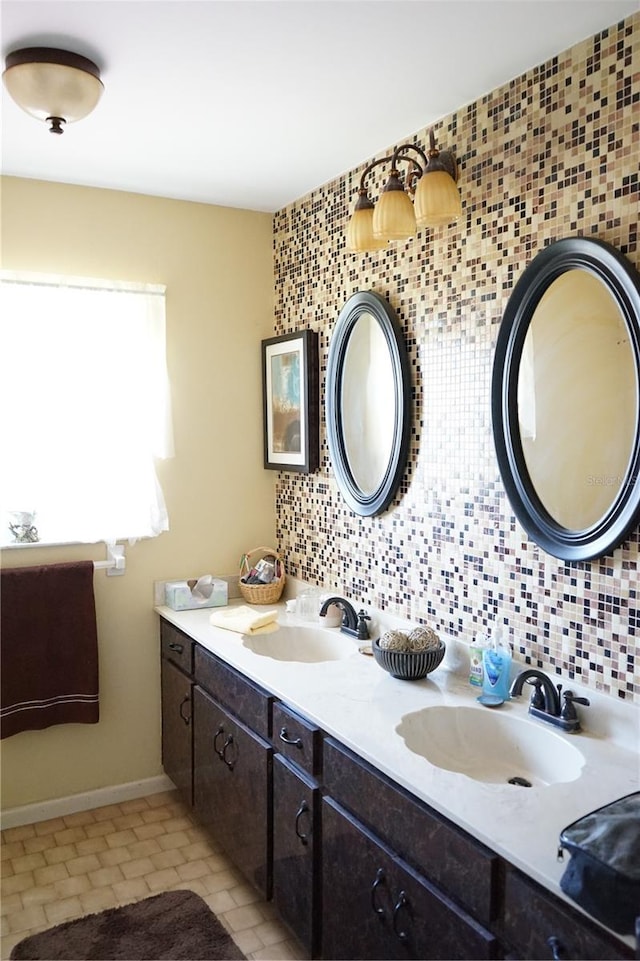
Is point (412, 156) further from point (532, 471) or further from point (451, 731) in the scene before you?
point (451, 731)

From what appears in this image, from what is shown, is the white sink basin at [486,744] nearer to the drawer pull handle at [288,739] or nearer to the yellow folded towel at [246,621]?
the drawer pull handle at [288,739]

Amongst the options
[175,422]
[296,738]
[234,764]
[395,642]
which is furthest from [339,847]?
[175,422]

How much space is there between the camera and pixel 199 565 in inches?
130

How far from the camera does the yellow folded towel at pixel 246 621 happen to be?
2.79 m

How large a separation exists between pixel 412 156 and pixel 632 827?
2047 mm

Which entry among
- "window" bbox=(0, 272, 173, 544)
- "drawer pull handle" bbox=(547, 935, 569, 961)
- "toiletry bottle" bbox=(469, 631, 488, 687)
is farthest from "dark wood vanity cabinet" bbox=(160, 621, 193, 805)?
"drawer pull handle" bbox=(547, 935, 569, 961)

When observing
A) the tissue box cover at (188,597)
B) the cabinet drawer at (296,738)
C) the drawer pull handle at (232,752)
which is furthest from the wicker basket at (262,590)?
the cabinet drawer at (296,738)

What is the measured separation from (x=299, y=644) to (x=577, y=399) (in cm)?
143

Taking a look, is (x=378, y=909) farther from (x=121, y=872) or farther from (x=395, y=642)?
(x=121, y=872)

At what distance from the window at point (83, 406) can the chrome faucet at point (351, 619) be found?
0.82m

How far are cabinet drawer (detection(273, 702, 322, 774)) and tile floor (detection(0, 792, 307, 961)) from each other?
61 centimetres

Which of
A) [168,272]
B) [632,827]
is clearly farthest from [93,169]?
[632,827]

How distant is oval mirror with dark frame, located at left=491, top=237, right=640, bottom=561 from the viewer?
1.78m

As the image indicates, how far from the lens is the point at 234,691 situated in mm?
2512
